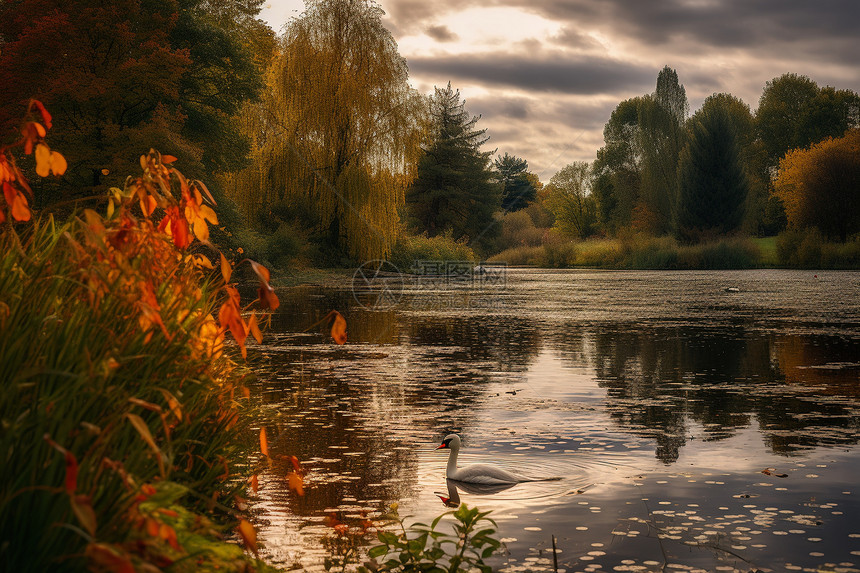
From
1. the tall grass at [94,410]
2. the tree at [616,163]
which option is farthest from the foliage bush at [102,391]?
the tree at [616,163]

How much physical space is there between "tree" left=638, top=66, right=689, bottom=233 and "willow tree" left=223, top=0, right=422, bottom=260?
123 feet

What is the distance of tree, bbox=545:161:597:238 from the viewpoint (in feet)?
279

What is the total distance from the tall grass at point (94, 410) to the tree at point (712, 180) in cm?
5553

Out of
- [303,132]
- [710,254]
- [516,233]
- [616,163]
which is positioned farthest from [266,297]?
[616,163]

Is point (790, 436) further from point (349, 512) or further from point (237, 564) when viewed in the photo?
point (237, 564)

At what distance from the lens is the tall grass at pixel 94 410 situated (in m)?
2.40

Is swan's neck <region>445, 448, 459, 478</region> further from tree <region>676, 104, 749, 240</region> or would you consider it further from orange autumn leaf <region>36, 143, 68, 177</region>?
tree <region>676, 104, 749, 240</region>

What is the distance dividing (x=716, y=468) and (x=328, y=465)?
3.06 meters

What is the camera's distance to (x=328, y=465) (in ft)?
21.7

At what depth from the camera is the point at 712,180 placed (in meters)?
56.8

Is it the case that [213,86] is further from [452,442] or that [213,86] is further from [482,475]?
[482,475]

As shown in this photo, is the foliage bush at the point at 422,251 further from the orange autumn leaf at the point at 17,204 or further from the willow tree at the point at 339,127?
the orange autumn leaf at the point at 17,204

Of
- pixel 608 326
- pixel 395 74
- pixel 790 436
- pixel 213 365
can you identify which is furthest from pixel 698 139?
pixel 213 365

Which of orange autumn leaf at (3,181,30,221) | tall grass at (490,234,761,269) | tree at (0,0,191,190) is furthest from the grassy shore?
orange autumn leaf at (3,181,30,221)
